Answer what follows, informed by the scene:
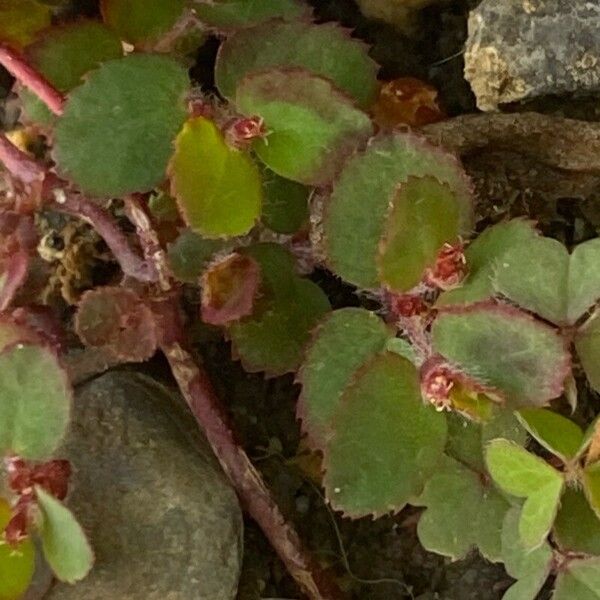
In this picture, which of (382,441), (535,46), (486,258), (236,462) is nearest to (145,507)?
(236,462)

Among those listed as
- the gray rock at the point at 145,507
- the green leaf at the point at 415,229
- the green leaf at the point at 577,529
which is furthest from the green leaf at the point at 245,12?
the green leaf at the point at 577,529

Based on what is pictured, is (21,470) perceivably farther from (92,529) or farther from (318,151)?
(318,151)

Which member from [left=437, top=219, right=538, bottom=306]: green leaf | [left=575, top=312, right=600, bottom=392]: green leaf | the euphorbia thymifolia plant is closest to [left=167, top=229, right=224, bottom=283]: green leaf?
the euphorbia thymifolia plant

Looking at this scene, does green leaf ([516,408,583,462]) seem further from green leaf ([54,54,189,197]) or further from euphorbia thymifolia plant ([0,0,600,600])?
green leaf ([54,54,189,197])

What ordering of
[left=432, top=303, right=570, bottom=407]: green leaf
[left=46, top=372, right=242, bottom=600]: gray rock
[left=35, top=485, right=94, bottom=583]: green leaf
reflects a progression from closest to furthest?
[left=432, top=303, right=570, bottom=407]: green leaf
[left=35, top=485, right=94, bottom=583]: green leaf
[left=46, top=372, right=242, bottom=600]: gray rock

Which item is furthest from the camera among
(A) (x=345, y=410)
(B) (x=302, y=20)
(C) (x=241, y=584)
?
(C) (x=241, y=584)

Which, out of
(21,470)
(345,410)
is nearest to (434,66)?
(345,410)

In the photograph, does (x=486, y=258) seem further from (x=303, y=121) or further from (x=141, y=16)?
(x=141, y=16)
